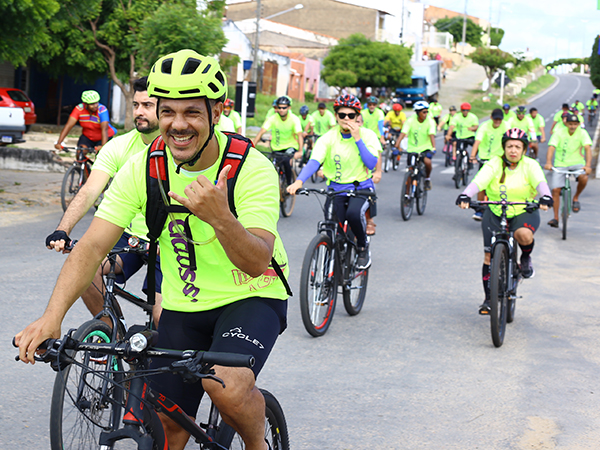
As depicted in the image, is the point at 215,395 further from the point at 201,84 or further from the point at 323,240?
the point at 323,240

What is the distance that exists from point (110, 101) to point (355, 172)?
26.2 m

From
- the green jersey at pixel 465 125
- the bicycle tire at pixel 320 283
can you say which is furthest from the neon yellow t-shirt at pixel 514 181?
the green jersey at pixel 465 125

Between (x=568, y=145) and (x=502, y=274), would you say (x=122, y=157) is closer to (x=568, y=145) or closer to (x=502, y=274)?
(x=502, y=274)

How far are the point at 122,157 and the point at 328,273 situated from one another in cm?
253

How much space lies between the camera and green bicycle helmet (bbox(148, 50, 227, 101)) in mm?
2658

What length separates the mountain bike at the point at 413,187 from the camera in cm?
1369

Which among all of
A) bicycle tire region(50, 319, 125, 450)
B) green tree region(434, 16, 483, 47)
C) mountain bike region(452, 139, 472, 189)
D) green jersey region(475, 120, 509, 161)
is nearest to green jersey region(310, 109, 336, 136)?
mountain bike region(452, 139, 472, 189)

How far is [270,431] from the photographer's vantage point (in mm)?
3197

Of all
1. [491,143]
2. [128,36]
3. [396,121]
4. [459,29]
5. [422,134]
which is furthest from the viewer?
[459,29]

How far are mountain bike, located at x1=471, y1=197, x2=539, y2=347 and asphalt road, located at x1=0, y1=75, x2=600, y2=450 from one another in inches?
8.1

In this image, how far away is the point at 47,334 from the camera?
2.57 meters

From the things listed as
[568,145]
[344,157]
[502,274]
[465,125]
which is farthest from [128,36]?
[502,274]

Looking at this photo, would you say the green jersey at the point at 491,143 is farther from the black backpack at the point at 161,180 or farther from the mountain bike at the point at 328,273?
the black backpack at the point at 161,180

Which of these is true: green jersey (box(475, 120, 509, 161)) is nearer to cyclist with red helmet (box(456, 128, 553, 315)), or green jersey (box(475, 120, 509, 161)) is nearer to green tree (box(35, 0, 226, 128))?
green tree (box(35, 0, 226, 128))
